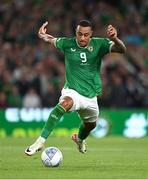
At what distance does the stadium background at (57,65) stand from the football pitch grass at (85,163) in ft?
16.6

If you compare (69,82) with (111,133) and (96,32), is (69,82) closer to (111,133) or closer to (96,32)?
(111,133)

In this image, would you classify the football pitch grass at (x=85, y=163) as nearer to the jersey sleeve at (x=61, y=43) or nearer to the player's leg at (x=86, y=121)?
the player's leg at (x=86, y=121)

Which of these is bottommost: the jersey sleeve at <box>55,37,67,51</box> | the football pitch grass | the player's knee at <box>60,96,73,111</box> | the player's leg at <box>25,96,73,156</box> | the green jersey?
the football pitch grass

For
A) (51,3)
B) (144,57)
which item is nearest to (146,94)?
(144,57)

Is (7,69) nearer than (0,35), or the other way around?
(7,69)

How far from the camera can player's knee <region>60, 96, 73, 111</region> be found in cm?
1305

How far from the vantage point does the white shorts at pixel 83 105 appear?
1342cm

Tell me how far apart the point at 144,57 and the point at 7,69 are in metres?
4.55

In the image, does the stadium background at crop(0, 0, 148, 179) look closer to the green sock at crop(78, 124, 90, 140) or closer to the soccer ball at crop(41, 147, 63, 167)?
the green sock at crop(78, 124, 90, 140)

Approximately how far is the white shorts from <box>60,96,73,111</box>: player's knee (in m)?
0.09

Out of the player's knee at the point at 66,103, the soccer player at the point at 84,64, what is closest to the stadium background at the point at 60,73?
the soccer player at the point at 84,64

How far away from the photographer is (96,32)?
87.9 ft

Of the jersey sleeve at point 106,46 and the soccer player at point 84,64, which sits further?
the jersey sleeve at point 106,46

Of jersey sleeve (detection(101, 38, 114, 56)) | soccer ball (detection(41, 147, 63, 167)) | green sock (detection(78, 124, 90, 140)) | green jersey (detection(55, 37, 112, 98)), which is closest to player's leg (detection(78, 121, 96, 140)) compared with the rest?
green sock (detection(78, 124, 90, 140))
